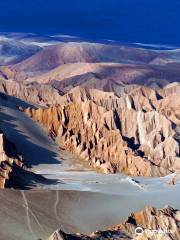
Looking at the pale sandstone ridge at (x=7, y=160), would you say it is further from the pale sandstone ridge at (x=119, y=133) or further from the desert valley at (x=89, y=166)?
the pale sandstone ridge at (x=119, y=133)

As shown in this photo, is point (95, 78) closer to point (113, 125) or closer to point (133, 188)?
point (113, 125)

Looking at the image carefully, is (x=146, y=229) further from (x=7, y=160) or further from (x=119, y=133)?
(x=119, y=133)

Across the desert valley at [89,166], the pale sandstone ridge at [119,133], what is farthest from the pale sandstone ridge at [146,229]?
the pale sandstone ridge at [119,133]

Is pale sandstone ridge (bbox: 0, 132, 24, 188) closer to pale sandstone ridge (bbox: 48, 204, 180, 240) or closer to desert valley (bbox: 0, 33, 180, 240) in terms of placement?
desert valley (bbox: 0, 33, 180, 240)

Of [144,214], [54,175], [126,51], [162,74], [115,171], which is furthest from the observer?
[126,51]

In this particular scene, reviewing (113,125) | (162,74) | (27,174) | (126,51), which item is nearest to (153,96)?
(113,125)

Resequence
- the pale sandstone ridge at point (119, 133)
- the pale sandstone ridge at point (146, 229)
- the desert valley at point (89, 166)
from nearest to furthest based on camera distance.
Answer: the pale sandstone ridge at point (146, 229) → the desert valley at point (89, 166) → the pale sandstone ridge at point (119, 133)
